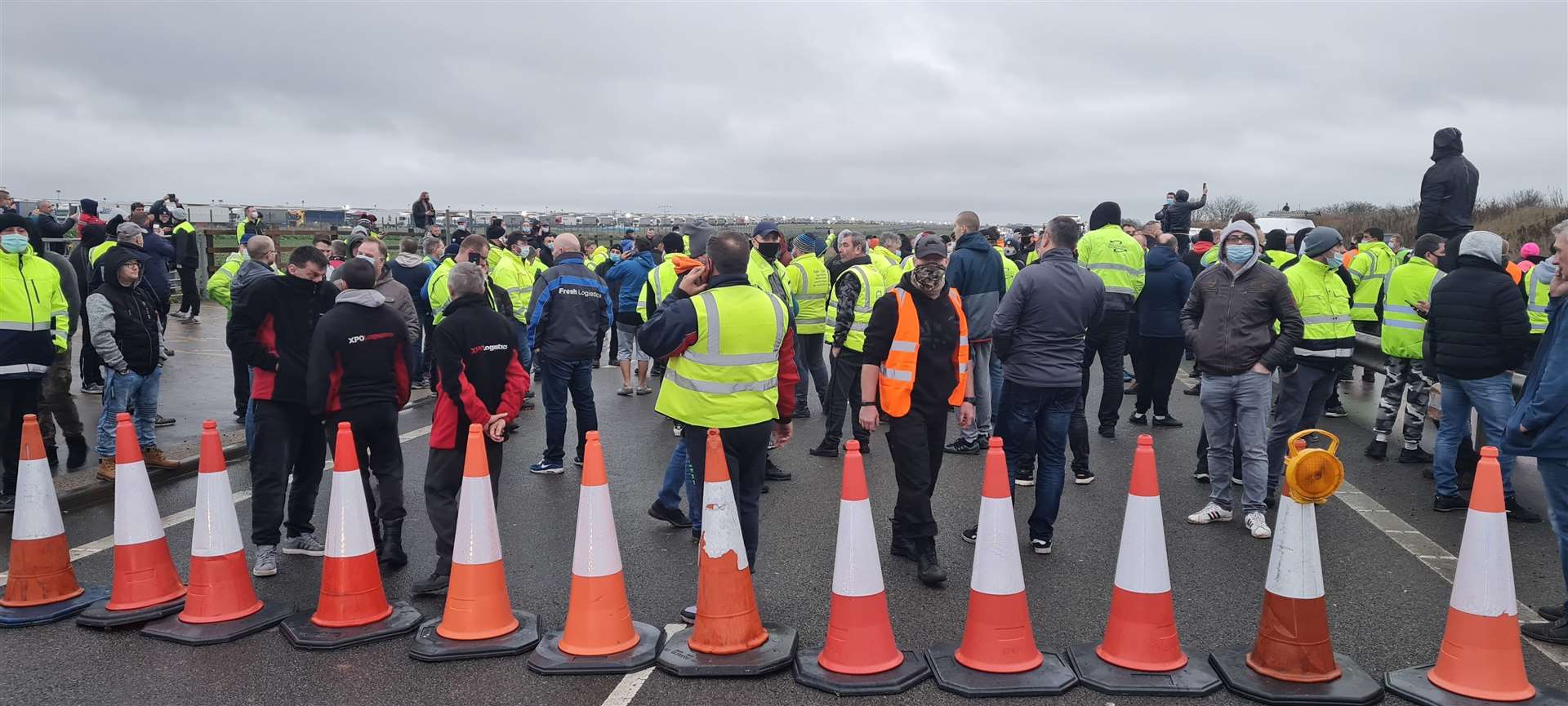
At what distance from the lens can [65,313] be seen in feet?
23.7

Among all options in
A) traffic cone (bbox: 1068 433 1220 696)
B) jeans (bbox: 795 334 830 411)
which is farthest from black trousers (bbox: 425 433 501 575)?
jeans (bbox: 795 334 830 411)

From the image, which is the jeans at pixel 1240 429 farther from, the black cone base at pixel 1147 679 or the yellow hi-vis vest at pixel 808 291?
the yellow hi-vis vest at pixel 808 291

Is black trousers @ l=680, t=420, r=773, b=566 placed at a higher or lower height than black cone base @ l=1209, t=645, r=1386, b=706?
higher

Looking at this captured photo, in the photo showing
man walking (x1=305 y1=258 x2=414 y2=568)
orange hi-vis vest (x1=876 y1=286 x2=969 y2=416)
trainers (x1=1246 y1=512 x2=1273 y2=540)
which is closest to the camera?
orange hi-vis vest (x1=876 y1=286 x2=969 y2=416)

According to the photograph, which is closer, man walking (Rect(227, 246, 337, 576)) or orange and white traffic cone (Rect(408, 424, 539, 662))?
orange and white traffic cone (Rect(408, 424, 539, 662))

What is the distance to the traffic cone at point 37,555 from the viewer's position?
16.5 feet

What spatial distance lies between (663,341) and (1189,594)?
3003 millimetres

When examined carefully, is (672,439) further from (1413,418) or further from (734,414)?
(1413,418)

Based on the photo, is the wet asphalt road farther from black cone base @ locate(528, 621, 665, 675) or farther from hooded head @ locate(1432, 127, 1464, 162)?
hooded head @ locate(1432, 127, 1464, 162)

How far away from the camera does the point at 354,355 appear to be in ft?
18.5

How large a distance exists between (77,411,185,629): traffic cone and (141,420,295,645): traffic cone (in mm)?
176

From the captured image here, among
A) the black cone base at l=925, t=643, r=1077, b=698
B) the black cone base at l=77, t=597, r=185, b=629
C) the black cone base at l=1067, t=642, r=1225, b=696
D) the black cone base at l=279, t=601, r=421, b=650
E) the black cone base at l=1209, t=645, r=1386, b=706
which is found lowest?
the black cone base at l=77, t=597, r=185, b=629

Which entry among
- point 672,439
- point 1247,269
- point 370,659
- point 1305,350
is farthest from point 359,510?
point 1305,350

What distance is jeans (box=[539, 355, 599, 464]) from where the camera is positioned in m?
8.07
